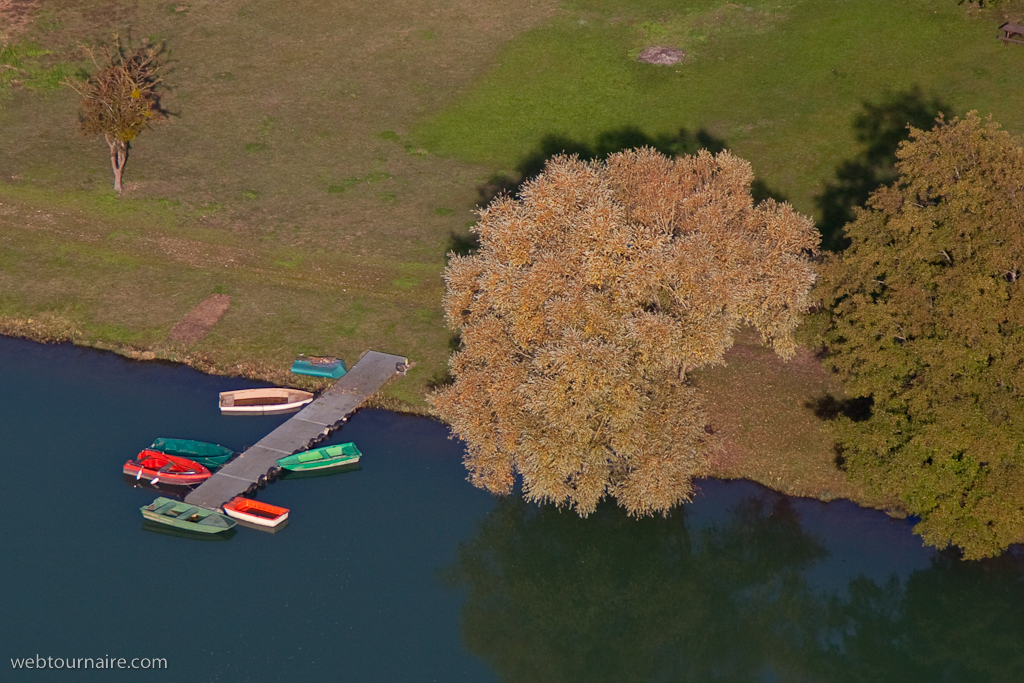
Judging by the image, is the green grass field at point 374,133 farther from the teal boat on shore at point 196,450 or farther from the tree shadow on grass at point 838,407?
the teal boat on shore at point 196,450

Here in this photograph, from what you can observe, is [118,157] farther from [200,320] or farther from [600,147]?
[600,147]

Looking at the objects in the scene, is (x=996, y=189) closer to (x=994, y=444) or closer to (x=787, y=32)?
(x=994, y=444)

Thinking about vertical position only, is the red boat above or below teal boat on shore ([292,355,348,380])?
below

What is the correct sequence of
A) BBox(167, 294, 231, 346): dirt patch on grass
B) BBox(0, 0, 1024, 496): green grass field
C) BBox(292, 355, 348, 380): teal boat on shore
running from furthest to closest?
BBox(0, 0, 1024, 496): green grass field < BBox(167, 294, 231, 346): dirt patch on grass < BBox(292, 355, 348, 380): teal boat on shore

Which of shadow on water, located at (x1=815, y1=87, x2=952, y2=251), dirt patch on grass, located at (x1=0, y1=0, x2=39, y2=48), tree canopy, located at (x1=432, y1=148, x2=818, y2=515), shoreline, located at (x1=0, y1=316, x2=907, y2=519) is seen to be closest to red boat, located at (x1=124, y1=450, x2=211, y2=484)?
shoreline, located at (x1=0, y1=316, x2=907, y2=519)

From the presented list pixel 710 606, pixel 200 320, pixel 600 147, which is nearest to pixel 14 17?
pixel 200 320

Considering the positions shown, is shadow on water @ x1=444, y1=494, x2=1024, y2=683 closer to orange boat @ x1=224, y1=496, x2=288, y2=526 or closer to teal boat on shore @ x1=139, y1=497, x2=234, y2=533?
orange boat @ x1=224, y1=496, x2=288, y2=526
